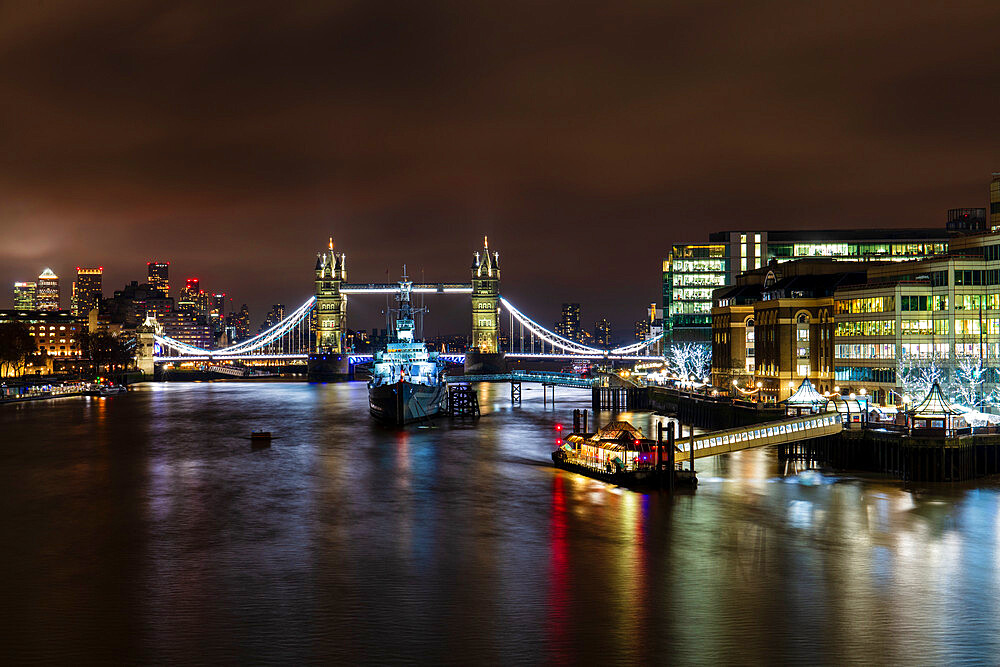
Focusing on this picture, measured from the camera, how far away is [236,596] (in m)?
26.3

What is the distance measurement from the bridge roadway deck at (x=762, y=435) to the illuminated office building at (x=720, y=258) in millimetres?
78752

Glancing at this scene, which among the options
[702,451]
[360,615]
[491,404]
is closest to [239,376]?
[491,404]

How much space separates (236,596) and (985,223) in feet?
229

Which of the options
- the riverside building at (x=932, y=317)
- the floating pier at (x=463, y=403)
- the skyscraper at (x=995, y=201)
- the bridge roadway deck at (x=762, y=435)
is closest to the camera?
the bridge roadway deck at (x=762, y=435)

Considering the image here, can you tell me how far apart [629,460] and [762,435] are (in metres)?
6.91

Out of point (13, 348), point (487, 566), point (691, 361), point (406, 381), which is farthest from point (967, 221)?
point (13, 348)

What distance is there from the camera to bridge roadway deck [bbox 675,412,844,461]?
43156mm

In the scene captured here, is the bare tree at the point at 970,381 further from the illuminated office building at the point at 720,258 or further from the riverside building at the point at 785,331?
the illuminated office building at the point at 720,258

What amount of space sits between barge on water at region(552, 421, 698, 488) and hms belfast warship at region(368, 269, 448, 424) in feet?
109

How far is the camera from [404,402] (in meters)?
78.6

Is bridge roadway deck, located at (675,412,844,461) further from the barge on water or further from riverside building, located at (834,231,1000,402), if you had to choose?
riverside building, located at (834,231,1000,402)

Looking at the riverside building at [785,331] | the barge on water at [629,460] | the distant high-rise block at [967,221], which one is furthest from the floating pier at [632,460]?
the distant high-rise block at [967,221]

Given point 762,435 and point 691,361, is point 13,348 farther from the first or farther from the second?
point 762,435

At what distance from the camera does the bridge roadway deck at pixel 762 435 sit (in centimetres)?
4316
